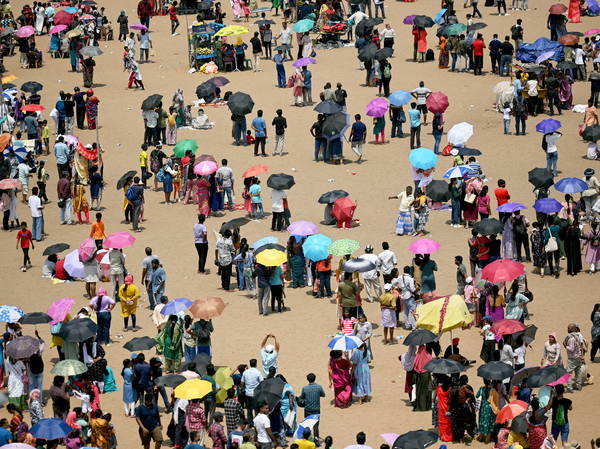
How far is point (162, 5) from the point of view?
5025 centimetres

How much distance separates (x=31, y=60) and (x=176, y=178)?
14596 millimetres

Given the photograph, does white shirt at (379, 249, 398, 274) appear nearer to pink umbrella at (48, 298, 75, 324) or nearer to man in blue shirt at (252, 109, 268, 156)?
pink umbrella at (48, 298, 75, 324)

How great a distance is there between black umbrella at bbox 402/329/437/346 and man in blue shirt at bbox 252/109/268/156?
1408 centimetres

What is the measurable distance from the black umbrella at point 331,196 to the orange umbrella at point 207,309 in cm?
712

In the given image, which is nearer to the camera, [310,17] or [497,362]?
[497,362]

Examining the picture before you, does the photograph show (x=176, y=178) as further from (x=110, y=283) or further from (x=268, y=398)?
(x=268, y=398)

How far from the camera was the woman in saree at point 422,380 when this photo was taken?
2198 centimetres

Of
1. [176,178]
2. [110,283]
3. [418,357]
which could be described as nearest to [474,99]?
[176,178]

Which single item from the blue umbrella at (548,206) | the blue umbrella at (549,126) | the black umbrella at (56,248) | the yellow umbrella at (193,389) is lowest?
the yellow umbrella at (193,389)

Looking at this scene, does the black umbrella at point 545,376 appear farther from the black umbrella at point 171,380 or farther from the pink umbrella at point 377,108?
the pink umbrella at point 377,108

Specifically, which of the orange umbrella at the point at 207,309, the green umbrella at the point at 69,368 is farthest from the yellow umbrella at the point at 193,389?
the orange umbrella at the point at 207,309

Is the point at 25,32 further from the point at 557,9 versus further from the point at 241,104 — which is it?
the point at 557,9

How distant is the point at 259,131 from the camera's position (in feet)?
116

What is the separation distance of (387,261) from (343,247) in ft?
3.39
